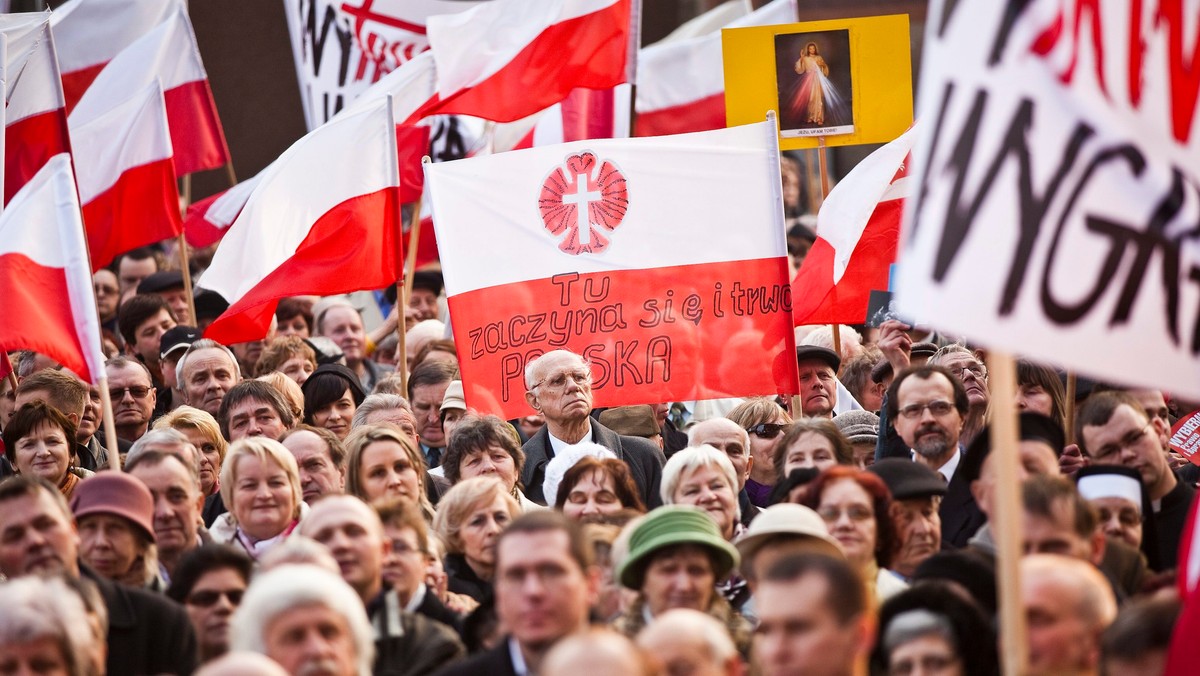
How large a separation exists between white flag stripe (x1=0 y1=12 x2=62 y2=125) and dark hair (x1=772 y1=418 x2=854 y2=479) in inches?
184

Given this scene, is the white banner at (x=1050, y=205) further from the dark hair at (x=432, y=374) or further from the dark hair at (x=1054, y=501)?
the dark hair at (x=432, y=374)

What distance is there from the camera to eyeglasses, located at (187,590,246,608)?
6285 mm

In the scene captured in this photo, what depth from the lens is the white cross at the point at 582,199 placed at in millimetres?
9609

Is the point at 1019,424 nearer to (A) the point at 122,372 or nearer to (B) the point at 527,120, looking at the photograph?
(A) the point at 122,372

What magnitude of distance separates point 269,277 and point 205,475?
169cm

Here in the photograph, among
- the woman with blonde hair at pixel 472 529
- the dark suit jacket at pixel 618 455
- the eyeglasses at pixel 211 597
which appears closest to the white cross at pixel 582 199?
the dark suit jacket at pixel 618 455

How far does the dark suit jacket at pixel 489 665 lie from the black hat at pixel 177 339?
564cm

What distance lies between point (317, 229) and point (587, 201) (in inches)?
64.2

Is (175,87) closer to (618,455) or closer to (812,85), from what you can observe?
(812,85)

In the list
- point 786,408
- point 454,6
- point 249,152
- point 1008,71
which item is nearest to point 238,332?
point 786,408

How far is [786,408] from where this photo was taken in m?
10.9

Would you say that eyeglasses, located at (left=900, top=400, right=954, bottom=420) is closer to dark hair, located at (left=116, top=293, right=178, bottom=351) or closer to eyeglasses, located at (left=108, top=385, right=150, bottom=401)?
eyeglasses, located at (left=108, top=385, right=150, bottom=401)

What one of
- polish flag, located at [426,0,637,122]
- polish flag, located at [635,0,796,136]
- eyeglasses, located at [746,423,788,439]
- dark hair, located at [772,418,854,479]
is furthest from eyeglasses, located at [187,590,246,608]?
polish flag, located at [635,0,796,136]

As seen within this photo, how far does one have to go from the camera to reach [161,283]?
12.8 meters
